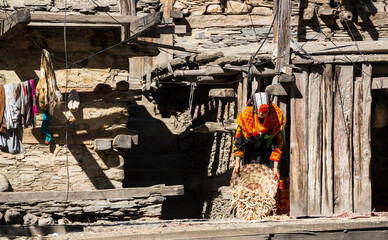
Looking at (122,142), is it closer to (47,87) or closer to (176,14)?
(47,87)

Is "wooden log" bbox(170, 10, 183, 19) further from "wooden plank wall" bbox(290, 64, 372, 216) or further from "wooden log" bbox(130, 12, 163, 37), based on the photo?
"wooden plank wall" bbox(290, 64, 372, 216)

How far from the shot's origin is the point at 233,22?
1416 centimetres

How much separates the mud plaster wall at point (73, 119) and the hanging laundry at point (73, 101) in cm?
22

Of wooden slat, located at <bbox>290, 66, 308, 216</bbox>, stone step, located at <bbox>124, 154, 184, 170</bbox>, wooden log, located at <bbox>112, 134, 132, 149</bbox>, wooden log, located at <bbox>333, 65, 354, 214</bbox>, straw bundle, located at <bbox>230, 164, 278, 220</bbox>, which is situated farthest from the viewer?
stone step, located at <bbox>124, 154, 184, 170</bbox>

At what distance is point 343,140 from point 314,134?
1.48 feet

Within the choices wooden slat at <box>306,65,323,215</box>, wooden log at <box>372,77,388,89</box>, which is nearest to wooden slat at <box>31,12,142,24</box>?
wooden slat at <box>306,65,323,215</box>

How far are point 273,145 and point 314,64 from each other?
130 cm

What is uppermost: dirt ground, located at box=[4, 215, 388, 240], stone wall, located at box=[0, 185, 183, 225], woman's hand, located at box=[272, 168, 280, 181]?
woman's hand, located at box=[272, 168, 280, 181]

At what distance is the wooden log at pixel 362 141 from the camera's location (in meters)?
9.73

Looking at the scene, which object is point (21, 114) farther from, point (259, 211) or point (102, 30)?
point (259, 211)

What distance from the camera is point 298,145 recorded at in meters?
9.61

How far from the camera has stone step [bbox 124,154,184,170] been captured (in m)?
14.7

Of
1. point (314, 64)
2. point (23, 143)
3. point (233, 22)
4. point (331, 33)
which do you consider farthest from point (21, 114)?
point (331, 33)

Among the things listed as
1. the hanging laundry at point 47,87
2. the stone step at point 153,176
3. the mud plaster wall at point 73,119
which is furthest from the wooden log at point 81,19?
the stone step at point 153,176
